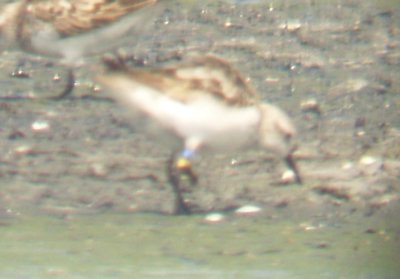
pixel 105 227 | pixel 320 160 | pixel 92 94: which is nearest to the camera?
pixel 105 227

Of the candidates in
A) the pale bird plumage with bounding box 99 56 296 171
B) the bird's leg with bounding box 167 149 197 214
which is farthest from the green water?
the pale bird plumage with bounding box 99 56 296 171

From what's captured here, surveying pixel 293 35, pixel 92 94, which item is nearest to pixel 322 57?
pixel 293 35

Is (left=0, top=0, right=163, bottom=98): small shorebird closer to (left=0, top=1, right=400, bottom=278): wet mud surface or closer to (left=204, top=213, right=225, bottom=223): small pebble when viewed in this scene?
(left=0, top=1, right=400, bottom=278): wet mud surface

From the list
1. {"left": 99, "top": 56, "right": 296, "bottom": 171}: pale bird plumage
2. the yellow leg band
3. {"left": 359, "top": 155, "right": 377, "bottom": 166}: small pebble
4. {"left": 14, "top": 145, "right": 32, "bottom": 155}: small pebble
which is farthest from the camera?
{"left": 14, "top": 145, "right": 32, "bottom": 155}: small pebble

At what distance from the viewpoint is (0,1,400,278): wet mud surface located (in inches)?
229

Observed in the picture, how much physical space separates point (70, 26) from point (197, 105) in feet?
5.15

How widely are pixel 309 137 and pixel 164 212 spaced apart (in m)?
1.14

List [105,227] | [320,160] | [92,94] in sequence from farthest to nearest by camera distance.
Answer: [92,94] < [320,160] < [105,227]

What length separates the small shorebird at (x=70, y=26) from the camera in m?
6.67

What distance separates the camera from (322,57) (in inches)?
281

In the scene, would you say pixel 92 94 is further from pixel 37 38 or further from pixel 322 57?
pixel 322 57

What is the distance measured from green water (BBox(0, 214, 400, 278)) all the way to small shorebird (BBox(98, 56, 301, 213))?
409 millimetres

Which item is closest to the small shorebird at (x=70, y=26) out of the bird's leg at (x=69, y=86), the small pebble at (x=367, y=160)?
the bird's leg at (x=69, y=86)

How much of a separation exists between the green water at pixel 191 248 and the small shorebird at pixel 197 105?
41cm
